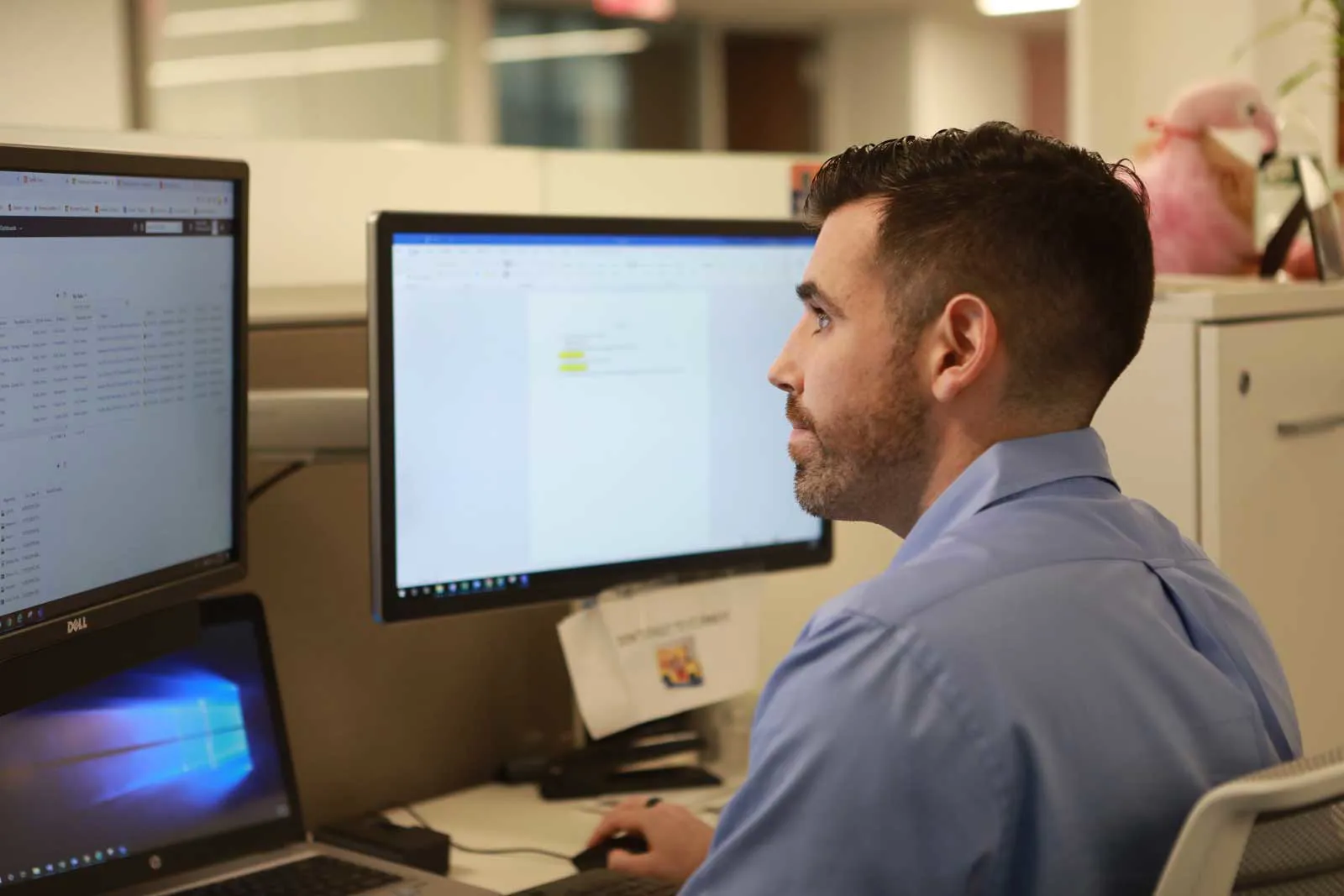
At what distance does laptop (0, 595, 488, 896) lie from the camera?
1.08 m

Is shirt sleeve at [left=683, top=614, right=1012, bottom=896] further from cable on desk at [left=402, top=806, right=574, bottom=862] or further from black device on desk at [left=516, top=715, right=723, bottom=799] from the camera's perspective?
black device on desk at [left=516, top=715, right=723, bottom=799]

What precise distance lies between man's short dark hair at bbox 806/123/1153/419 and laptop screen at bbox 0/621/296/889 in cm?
63

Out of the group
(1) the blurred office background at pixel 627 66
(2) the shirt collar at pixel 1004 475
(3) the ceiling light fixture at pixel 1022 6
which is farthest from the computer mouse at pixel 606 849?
(3) the ceiling light fixture at pixel 1022 6

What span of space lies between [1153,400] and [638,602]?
1.72 feet

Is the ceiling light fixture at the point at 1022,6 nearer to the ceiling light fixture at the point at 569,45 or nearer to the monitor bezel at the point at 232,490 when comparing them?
the ceiling light fixture at the point at 569,45

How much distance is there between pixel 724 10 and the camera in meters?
10.0

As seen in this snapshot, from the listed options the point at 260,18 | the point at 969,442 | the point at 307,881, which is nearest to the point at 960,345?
the point at 969,442

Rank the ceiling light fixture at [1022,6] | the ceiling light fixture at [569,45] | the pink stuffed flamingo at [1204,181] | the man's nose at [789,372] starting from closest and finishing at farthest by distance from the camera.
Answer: the man's nose at [789,372], the pink stuffed flamingo at [1204,181], the ceiling light fixture at [1022,6], the ceiling light fixture at [569,45]

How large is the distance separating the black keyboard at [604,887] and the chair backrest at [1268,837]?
51 centimetres

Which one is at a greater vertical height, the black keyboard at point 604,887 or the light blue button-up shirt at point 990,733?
the light blue button-up shirt at point 990,733

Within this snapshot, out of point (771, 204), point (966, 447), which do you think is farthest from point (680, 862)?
point (771, 204)

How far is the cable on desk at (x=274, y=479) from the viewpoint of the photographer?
4.47ft

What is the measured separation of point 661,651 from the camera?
152cm

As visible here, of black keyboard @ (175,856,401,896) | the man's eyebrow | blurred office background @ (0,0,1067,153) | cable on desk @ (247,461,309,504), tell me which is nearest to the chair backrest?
the man's eyebrow
